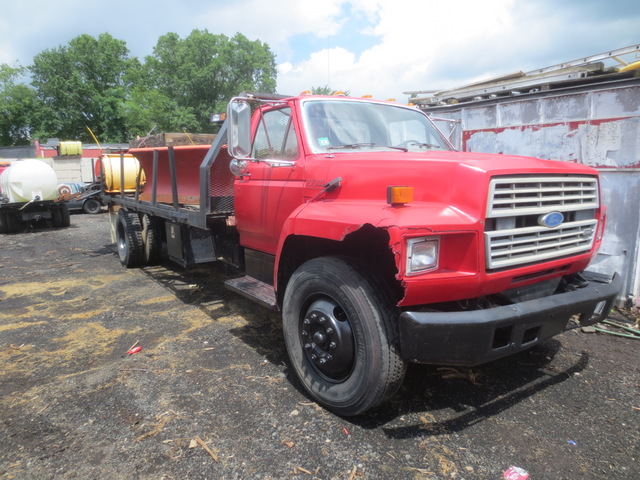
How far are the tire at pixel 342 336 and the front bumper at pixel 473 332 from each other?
0.19 metres

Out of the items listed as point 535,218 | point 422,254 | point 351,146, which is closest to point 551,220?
point 535,218

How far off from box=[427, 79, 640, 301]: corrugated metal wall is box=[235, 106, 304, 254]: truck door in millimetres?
2124

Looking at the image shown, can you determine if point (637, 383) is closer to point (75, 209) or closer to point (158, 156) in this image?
point (158, 156)

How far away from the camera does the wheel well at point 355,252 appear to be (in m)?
2.73

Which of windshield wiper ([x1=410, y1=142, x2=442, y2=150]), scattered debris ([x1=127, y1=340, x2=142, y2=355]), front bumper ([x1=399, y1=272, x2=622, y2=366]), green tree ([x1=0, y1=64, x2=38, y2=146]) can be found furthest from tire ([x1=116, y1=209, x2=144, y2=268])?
green tree ([x1=0, y1=64, x2=38, y2=146])

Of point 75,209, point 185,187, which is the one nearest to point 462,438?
point 185,187

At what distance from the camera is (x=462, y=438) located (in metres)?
2.71

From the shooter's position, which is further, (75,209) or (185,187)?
(75,209)

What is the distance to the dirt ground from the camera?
2488 mm

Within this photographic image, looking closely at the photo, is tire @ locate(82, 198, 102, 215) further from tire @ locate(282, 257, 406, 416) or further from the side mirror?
tire @ locate(282, 257, 406, 416)

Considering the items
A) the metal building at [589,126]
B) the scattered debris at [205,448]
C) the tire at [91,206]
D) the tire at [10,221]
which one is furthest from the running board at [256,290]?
the tire at [91,206]

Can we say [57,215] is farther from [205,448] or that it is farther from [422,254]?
[422,254]

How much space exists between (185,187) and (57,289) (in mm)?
2538

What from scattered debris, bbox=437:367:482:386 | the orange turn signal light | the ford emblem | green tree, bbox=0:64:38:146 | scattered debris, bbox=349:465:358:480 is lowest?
scattered debris, bbox=349:465:358:480
